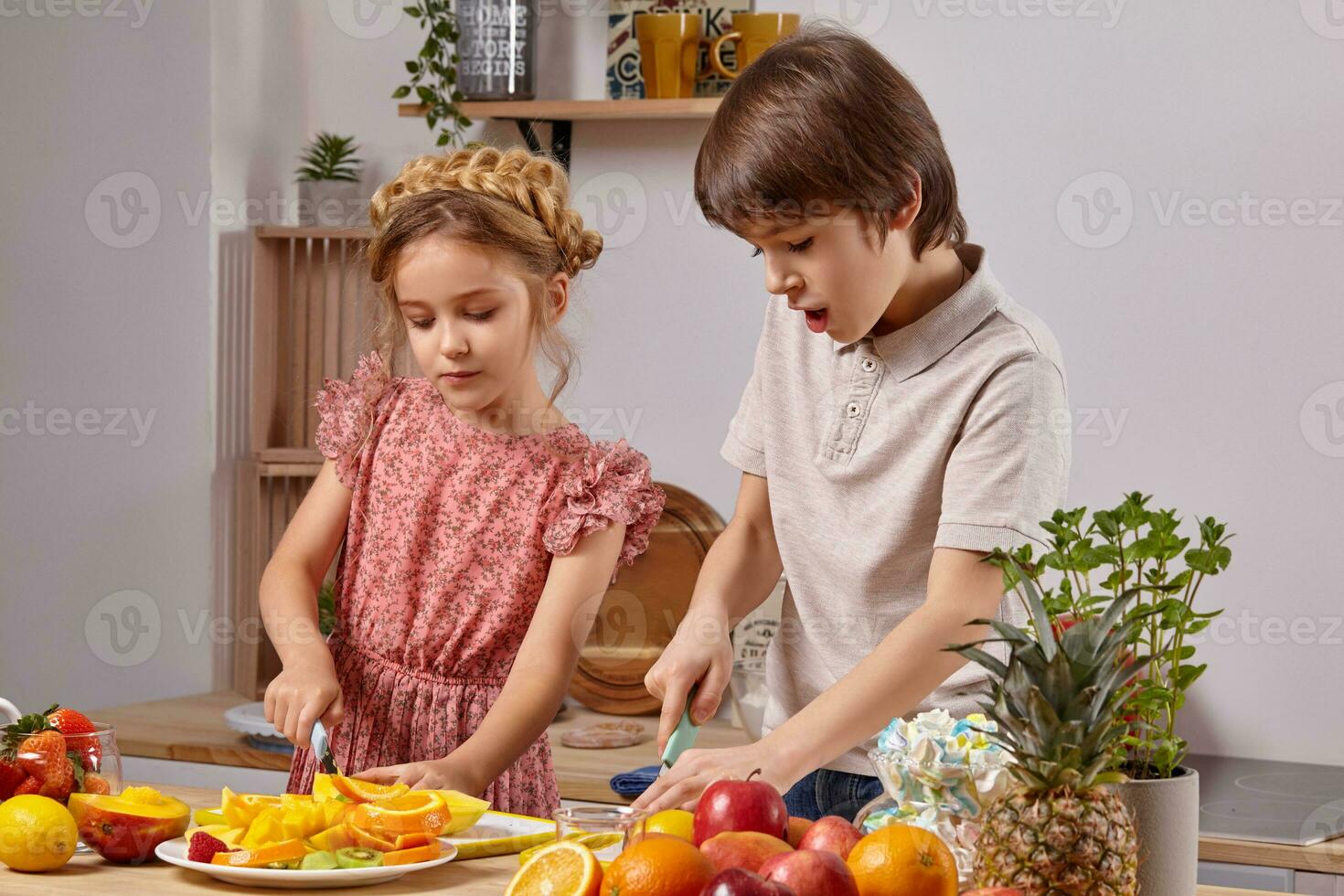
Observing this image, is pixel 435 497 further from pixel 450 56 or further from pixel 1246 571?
pixel 1246 571

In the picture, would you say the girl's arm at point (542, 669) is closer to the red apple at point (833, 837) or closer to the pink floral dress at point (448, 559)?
the pink floral dress at point (448, 559)

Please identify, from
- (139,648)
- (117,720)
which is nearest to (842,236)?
(117,720)

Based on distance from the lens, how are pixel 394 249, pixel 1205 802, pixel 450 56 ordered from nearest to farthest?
pixel 394 249, pixel 1205 802, pixel 450 56

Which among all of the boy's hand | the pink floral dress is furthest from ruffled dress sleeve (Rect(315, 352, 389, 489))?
the boy's hand

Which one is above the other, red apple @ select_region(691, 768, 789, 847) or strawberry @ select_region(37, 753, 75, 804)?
red apple @ select_region(691, 768, 789, 847)

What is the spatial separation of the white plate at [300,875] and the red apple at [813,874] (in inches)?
11.9

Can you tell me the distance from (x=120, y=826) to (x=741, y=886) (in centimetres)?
49

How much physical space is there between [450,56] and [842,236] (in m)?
1.31

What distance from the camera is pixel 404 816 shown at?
3.23 ft

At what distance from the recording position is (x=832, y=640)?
126 cm

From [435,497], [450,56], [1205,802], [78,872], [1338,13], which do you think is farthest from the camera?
[450,56]

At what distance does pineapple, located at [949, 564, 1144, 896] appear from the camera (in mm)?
717

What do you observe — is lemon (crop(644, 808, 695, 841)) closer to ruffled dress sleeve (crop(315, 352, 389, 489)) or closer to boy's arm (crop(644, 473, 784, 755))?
boy's arm (crop(644, 473, 784, 755))

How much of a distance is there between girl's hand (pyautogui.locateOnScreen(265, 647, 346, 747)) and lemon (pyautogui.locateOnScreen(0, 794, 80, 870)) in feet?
1.15
